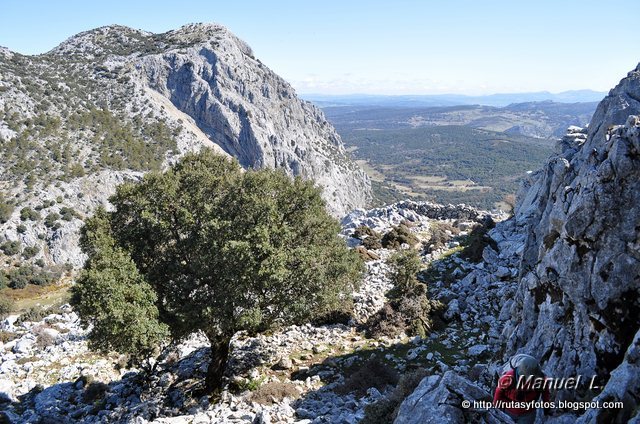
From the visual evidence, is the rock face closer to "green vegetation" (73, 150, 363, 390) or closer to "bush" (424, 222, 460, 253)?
"green vegetation" (73, 150, 363, 390)

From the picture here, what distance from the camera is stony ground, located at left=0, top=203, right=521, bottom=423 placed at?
16703mm

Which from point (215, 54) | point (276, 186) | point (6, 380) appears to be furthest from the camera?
point (215, 54)

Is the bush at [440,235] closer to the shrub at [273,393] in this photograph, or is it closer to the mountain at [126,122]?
the mountain at [126,122]

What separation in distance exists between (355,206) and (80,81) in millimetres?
103137

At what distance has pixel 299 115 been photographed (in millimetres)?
194125

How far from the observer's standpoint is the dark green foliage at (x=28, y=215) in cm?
6844

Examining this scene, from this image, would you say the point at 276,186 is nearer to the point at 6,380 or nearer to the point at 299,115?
the point at 6,380

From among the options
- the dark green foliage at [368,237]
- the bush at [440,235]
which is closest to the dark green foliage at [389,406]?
the bush at [440,235]

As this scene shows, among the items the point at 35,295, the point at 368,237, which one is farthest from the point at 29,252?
the point at 368,237

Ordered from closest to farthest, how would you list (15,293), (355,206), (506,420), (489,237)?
(506,420) < (489,237) < (15,293) < (355,206)

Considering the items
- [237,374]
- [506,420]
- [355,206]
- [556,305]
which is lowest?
[355,206]

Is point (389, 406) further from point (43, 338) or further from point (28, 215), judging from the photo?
point (28, 215)

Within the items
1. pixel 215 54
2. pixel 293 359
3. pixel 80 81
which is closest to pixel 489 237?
pixel 293 359

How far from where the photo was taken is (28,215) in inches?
2699
